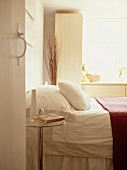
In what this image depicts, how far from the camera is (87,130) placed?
7.02 feet

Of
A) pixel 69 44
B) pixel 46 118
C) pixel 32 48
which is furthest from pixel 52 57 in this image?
pixel 46 118

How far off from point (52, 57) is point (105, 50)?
1320mm

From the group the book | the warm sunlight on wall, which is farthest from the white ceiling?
the book

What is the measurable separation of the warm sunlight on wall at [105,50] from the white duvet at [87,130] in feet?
10.4

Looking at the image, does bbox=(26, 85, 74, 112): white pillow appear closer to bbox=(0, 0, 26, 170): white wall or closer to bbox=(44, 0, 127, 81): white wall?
bbox=(0, 0, 26, 170): white wall

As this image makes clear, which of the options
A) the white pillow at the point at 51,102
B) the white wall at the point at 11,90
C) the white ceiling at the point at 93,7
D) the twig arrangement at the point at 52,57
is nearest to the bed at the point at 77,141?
the white pillow at the point at 51,102

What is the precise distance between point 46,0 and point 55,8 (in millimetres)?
471

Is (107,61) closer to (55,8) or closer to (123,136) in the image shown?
(55,8)

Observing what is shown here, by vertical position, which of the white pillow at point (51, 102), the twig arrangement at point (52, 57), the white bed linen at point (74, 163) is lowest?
the white bed linen at point (74, 163)

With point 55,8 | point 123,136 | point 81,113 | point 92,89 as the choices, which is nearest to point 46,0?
point 55,8

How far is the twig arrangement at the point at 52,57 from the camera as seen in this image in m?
4.61

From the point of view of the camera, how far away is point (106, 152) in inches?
82.7

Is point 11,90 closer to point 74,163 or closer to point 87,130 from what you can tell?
point 87,130

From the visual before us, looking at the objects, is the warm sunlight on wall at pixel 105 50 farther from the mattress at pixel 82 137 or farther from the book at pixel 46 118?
the book at pixel 46 118
